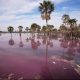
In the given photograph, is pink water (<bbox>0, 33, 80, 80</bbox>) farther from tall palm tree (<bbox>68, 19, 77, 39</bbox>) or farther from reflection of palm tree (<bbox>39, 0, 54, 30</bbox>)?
tall palm tree (<bbox>68, 19, 77, 39</bbox>)

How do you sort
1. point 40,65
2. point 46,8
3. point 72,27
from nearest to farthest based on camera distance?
1. point 40,65
2. point 46,8
3. point 72,27

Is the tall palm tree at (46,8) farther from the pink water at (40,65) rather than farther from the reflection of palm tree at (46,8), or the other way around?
the pink water at (40,65)

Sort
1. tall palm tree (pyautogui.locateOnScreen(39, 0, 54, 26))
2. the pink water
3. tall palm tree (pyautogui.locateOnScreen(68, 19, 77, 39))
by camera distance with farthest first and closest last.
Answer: tall palm tree (pyautogui.locateOnScreen(68, 19, 77, 39)) → tall palm tree (pyautogui.locateOnScreen(39, 0, 54, 26)) → the pink water

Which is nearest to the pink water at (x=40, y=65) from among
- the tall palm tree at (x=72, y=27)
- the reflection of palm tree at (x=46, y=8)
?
the reflection of palm tree at (x=46, y=8)

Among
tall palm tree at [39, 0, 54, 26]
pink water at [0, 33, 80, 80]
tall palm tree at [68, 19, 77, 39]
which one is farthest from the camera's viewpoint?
tall palm tree at [68, 19, 77, 39]

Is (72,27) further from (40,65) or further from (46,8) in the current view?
(40,65)

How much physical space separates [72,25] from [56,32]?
57845 millimetres

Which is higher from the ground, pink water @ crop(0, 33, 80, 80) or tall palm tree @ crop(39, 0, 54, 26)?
tall palm tree @ crop(39, 0, 54, 26)

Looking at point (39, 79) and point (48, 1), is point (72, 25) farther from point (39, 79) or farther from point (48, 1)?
point (39, 79)

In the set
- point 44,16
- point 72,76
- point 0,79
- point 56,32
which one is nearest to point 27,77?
point 0,79

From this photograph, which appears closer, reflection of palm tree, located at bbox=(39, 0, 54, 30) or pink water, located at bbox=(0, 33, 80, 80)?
pink water, located at bbox=(0, 33, 80, 80)

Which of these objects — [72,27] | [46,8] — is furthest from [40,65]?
[72,27]

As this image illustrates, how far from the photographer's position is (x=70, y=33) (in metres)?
96.2

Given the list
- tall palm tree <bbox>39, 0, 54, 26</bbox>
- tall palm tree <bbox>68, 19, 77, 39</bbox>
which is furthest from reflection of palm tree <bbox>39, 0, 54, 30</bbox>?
tall palm tree <bbox>68, 19, 77, 39</bbox>
